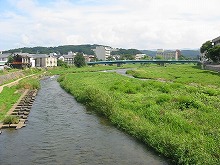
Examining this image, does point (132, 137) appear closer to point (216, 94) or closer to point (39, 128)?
point (39, 128)

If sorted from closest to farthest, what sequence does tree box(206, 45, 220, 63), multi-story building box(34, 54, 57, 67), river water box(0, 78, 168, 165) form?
river water box(0, 78, 168, 165) → tree box(206, 45, 220, 63) → multi-story building box(34, 54, 57, 67)

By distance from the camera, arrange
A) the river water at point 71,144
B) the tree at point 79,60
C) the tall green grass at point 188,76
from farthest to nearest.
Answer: the tree at point 79,60
the tall green grass at point 188,76
the river water at point 71,144

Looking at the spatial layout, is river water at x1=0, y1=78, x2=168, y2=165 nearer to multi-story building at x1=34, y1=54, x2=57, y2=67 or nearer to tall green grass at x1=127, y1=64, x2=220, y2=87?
tall green grass at x1=127, y1=64, x2=220, y2=87

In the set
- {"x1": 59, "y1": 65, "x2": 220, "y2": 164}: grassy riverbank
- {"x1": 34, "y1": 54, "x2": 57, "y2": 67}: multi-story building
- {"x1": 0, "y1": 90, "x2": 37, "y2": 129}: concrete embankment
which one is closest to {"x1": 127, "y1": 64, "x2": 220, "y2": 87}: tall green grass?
{"x1": 59, "y1": 65, "x2": 220, "y2": 164}: grassy riverbank

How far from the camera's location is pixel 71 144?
755 inches

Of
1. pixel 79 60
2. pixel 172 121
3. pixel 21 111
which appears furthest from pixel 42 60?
pixel 172 121

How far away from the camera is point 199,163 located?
539 inches

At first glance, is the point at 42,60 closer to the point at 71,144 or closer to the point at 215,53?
the point at 215,53

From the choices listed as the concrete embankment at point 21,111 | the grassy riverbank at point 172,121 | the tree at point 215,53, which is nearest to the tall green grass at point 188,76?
the tree at point 215,53

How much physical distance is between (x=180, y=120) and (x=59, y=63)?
112346 mm

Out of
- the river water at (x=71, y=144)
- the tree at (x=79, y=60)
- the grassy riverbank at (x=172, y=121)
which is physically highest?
the tree at (x=79, y=60)

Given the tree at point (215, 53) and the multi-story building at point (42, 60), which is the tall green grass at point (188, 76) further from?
the multi-story building at point (42, 60)

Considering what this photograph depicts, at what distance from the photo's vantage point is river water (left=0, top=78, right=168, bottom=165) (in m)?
16.4

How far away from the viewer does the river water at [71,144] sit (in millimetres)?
16359
